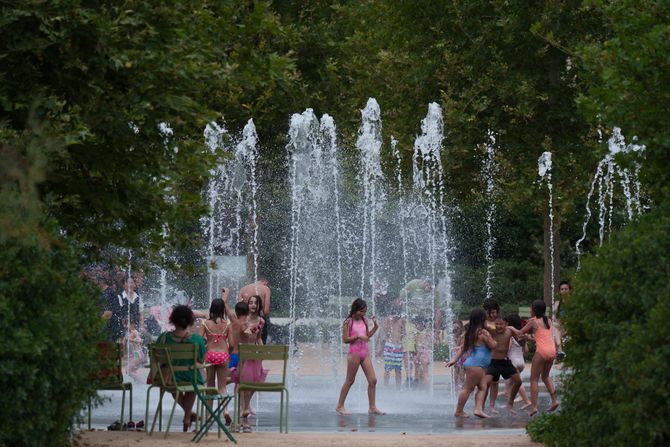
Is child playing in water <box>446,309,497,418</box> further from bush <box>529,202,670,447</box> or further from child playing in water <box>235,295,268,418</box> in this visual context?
bush <box>529,202,670,447</box>

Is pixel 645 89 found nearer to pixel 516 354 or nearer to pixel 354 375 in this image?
pixel 354 375

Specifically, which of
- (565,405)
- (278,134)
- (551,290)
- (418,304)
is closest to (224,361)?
(565,405)

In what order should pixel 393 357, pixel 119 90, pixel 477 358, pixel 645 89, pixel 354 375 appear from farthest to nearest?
pixel 393 357 → pixel 354 375 → pixel 477 358 → pixel 119 90 → pixel 645 89

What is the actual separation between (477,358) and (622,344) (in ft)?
23.7

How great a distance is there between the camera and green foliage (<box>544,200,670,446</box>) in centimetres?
827

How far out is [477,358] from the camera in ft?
51.7

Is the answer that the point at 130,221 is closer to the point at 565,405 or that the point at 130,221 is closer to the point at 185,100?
the point at 185,100

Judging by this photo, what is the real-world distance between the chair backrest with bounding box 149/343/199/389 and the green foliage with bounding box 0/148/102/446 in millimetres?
2577

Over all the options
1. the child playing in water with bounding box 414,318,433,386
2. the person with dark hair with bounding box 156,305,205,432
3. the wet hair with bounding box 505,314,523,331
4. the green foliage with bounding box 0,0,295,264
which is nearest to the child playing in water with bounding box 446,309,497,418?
the wet hair with bounding box 505,314,523,331

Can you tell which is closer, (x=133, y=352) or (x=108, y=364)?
(x=108, y=364)

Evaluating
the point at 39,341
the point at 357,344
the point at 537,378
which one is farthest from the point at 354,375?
the point at 39,341

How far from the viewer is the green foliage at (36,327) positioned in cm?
891

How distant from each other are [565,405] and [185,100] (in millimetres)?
3934

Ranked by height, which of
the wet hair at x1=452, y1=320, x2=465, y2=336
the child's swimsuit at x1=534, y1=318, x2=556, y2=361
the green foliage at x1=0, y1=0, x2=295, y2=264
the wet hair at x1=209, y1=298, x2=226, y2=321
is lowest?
the child's swimsuit at x1=534, y1=318, x2=556, y2=361
